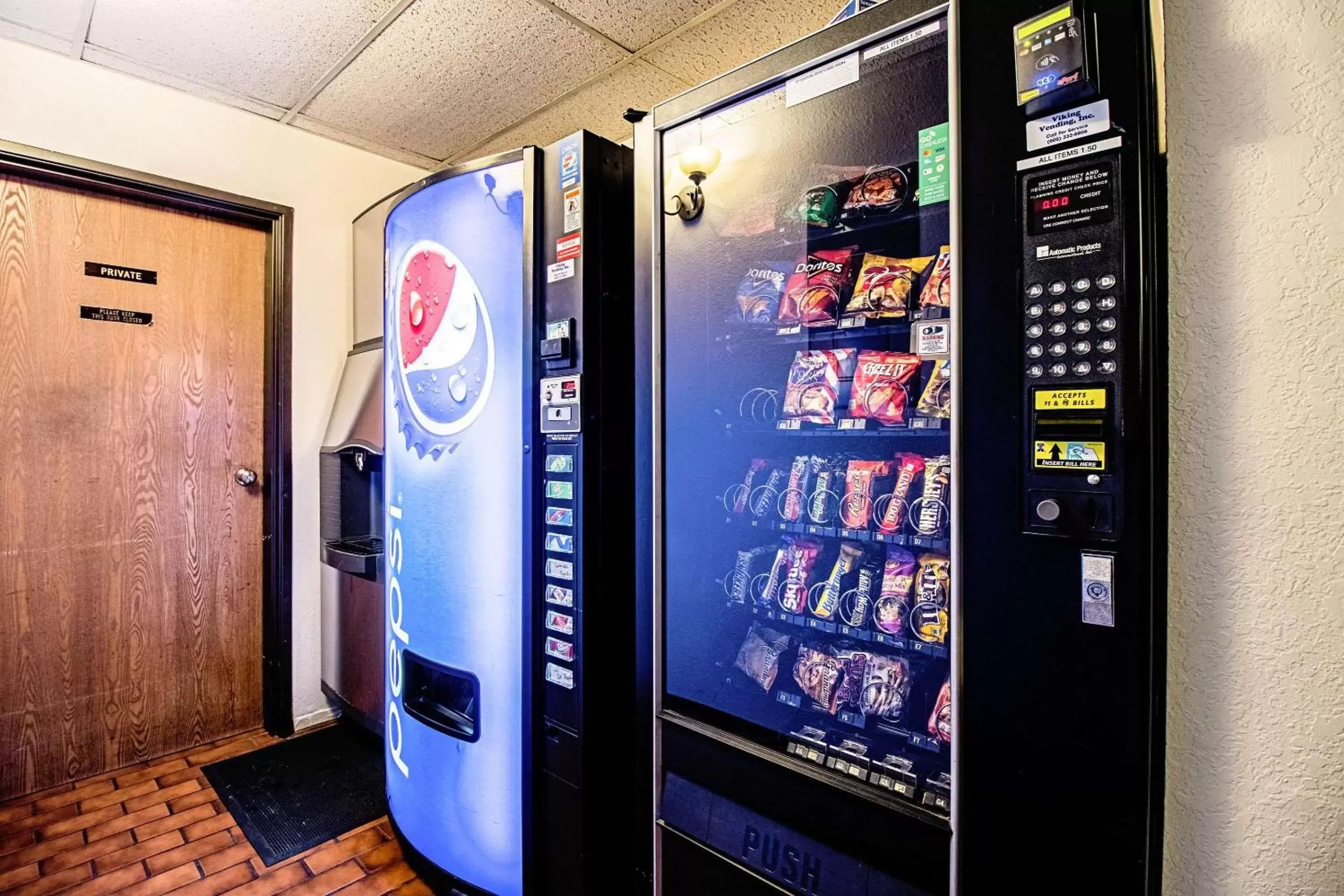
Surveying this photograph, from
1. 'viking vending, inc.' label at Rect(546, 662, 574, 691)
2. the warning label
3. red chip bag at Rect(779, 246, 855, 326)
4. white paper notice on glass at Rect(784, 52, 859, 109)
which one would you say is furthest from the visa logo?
white paper notice on glass at Rect(784, 52, 859, 109)

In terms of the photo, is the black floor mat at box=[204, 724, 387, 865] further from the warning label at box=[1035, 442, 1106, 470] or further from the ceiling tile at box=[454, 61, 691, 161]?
the ceiling tile at box=[454, 61, 691, 161]

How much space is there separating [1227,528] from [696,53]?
2010 millimetres

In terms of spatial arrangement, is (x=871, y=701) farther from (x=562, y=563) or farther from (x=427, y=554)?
(x=427, y=554)

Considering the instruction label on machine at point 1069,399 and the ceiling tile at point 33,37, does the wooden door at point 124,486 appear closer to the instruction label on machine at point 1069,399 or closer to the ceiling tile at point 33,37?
the ceiling tile at point 33,37

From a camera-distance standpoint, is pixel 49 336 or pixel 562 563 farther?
pixel 49 336

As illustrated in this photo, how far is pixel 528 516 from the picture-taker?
1.46 meters

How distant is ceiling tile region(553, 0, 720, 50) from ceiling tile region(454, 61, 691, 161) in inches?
7.2

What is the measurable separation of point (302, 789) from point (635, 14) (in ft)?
9.28

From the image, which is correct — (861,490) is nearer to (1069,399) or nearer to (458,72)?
(1069,399)

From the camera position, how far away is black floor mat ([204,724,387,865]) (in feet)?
6.65

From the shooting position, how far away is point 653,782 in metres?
1.28

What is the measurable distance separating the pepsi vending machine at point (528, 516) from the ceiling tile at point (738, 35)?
787mm

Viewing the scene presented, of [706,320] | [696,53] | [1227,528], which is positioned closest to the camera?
[1227,528]

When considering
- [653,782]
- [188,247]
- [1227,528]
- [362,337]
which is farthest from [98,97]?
[1227,528]
